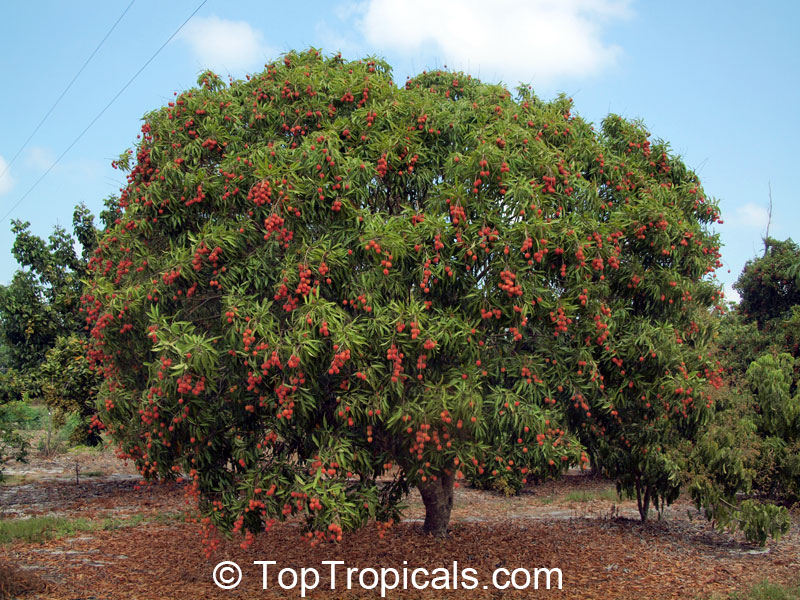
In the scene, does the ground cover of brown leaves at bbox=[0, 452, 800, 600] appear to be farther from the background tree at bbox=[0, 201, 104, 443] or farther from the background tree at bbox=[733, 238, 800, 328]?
the background tree at bbox=[733, 238, 800, 328]

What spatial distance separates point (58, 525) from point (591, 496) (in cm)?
1306

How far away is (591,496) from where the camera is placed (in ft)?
61.9

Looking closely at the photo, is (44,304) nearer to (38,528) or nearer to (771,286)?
(38,528)

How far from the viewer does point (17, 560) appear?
11.4 meters

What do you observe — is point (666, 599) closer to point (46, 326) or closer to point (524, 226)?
point (524, 226)

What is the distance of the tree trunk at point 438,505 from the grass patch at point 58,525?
6163 mm

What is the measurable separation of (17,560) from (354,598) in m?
6.02

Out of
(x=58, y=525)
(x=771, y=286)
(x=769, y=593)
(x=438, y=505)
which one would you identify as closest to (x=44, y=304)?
(x=58, y=525)

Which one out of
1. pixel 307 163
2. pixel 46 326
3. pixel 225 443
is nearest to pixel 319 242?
pixel 307 163

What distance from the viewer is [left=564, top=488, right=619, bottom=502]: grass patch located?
18.6 metres

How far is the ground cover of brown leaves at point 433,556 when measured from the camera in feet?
31.9

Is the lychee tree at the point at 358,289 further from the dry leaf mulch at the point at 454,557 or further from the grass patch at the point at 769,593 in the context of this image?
the grass patch at the point at 769,593

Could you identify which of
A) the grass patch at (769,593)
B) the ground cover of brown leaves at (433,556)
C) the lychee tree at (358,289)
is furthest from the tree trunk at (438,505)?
the grass patch at (769,593)

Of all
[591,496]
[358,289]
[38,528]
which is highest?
[358,289]
